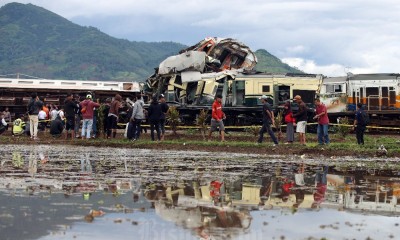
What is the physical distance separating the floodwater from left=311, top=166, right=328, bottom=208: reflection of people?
0.02 m

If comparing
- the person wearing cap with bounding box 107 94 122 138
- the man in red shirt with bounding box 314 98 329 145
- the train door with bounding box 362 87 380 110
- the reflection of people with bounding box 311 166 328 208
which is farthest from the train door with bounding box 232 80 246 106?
the reflection of people with bounding box 311 166 328 208

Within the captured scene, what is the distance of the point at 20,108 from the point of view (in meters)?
47.0

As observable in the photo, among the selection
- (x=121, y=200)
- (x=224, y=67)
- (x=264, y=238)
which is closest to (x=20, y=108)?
(x=224, y=67)

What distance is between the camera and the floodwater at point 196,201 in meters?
8.61

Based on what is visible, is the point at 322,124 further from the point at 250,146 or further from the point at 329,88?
the point at 329,88

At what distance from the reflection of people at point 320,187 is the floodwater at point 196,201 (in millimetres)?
16

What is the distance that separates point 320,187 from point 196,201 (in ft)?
→ 9.94

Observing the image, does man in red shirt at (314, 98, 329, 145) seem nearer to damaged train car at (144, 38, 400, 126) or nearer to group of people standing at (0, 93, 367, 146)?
group of people standing at (0, 93, 367, 146)

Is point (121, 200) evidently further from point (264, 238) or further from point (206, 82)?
point (206, 82)

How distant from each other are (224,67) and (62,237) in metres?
36.2

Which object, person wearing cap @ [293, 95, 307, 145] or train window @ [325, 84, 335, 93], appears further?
train window @ [325, 84, 335, 93]

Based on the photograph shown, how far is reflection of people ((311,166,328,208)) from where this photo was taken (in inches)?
438

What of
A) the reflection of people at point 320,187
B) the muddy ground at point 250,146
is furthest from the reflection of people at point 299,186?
the muddy ground at point 250,146

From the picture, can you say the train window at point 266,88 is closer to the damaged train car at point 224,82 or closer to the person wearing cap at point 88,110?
the damaged train car at point 224,82
